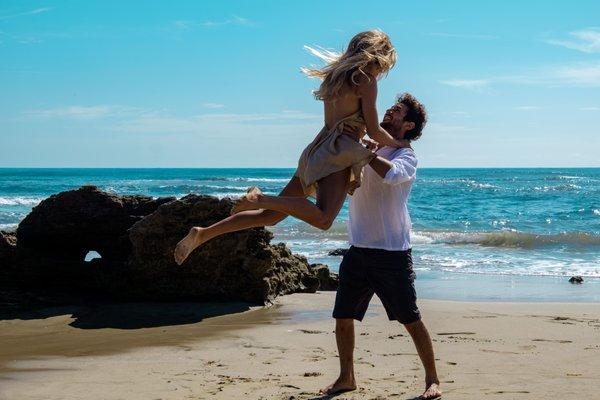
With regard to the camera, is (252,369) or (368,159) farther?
(252,369)

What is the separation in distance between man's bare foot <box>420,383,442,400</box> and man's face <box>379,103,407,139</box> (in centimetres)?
154

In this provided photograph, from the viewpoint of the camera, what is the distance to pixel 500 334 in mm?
7230

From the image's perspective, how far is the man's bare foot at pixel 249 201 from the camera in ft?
15.4

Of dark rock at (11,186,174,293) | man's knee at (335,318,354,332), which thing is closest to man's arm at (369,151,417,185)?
man's knee at (335,318,354,332)

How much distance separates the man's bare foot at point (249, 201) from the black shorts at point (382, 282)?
732mm

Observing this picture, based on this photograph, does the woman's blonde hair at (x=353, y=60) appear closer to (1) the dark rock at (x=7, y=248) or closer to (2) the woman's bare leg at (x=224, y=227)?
(2) the woman's bare leg at (x=224, y=227)

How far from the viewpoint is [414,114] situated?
5.11 metres

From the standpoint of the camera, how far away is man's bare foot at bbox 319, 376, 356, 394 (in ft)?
16.5

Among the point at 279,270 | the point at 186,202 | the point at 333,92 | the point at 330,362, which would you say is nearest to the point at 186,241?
the point at 333,92

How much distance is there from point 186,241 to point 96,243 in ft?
16.2

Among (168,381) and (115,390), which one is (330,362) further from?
(115,390)

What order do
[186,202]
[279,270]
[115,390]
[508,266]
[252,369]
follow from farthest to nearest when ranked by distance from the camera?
1. [508,266]
2. [279,270]
3. [186,202]
4. [252,369]
5. [115,390]

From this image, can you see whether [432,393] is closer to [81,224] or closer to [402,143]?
[402,143]

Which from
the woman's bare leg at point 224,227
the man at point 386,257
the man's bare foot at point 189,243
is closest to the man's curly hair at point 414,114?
the man at point 386,257
